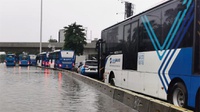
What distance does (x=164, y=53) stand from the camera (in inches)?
372

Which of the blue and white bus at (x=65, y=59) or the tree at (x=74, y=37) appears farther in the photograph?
the tree at (x=74, y=37)

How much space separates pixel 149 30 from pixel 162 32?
1.11 m

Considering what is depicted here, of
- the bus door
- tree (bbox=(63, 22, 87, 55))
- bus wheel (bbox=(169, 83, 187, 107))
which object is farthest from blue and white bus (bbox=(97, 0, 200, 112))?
tree (bbox=(63, 22, 87, 55))

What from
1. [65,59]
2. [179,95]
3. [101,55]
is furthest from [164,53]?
[65,59]

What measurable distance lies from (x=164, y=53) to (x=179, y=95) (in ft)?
4.75

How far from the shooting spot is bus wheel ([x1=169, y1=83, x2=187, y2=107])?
818 cm

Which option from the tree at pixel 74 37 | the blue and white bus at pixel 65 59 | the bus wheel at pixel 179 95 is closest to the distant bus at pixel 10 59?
the tree at pixel 74 37

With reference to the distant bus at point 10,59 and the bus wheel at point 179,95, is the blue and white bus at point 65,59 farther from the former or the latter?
the bus wheel at point 179,95

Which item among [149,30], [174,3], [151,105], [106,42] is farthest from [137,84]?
[106,42]

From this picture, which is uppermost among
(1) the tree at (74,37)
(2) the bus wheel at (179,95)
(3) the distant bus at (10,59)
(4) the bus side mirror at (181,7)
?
(1) the tree at (74,37)

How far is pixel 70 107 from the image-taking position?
33.8 feet

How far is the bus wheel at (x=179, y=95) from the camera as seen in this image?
26.8 feet

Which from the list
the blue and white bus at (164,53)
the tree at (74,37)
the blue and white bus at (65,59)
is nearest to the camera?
the blue and white bus at (164,53)

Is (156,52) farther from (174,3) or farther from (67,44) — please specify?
(67,44)
